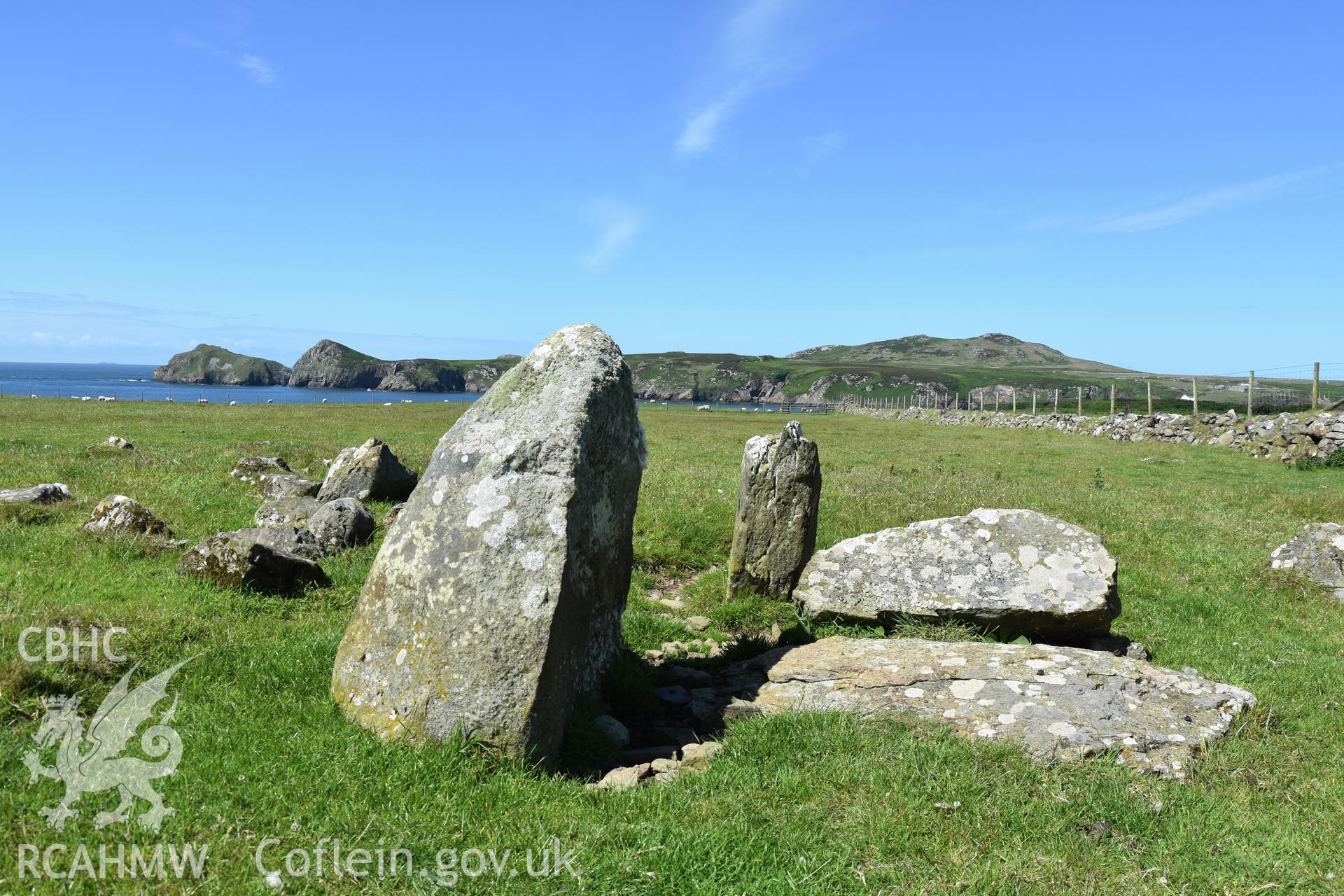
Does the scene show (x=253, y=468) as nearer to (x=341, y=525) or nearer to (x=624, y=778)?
(x=341, y=525)

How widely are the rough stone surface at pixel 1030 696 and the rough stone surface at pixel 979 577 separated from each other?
1.11 m

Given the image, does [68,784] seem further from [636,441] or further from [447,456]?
[636,441]

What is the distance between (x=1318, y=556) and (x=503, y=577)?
13.3 m

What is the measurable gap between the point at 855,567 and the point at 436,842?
22.7 feet

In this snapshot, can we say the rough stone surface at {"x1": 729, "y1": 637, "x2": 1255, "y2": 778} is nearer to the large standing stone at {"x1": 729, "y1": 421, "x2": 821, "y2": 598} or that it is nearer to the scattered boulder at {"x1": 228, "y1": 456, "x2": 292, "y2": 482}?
the large standing stone at {"x1": 729, "y1": 421, "x2": 821, "y2": 598}

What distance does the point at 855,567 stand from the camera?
10.5m

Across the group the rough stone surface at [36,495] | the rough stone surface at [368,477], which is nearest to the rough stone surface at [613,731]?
the rough stone surface at [368,477]

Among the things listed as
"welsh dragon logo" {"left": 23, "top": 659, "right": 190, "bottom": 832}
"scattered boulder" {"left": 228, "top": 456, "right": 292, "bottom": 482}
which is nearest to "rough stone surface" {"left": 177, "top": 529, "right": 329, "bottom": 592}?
"welsh dragon logo" {"left": 23, "top": 659, "right": 190, "bottom": 832}

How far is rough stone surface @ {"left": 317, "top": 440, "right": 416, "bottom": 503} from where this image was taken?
15.6 m

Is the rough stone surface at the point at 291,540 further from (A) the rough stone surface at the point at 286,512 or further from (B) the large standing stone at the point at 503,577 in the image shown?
(B) the large standing stone at the point at 503,577

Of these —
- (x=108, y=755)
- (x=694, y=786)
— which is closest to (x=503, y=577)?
(x=694, y=786)

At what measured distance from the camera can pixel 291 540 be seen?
1140 centimetres

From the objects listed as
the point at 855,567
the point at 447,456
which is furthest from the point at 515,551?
the point at 855,567

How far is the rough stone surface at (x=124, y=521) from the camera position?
1062 cm
